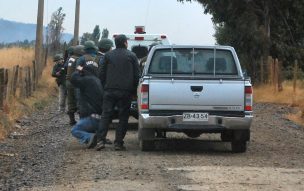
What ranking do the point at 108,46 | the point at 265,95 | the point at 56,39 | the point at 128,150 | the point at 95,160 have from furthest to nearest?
1. the point at 56,39
2. the point at 265,95
3. the point at 108,46
4. the point at 128,150
5. the point at 95,160

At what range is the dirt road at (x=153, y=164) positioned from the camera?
354 inches

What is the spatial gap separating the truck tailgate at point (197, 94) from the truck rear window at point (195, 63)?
86 cm

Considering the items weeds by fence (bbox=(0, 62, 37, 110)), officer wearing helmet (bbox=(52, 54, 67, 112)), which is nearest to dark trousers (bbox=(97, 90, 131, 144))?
weeds by fence (bbox=(0, 62, 37, 110))

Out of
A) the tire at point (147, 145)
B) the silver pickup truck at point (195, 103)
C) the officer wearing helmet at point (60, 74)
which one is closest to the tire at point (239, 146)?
the silver pickup truck at point (195, 103)

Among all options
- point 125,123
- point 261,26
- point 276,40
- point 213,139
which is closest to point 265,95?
point 261,26

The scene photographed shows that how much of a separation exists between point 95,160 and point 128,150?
5.19ft

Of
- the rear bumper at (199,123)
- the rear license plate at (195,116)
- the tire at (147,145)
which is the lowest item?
the tire at (147,145)

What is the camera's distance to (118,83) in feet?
40.9

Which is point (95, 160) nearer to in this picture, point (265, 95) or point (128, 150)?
point (128, 150)

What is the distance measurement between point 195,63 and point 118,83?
1476 millimetres

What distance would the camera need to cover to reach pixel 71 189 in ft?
28.2

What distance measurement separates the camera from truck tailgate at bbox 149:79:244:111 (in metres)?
11.9

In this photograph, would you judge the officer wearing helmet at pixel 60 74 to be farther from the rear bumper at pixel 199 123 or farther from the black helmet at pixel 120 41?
the rear bumper at pixel 199 123

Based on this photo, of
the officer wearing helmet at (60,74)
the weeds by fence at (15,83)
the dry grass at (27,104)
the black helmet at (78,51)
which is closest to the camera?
the black helmet at (78,51)
